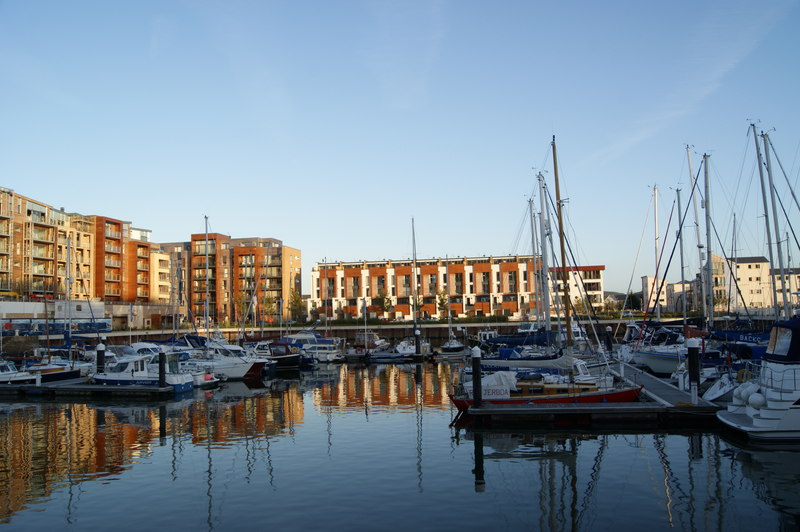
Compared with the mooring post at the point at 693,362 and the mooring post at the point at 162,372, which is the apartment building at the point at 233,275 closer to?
the mooring post at the point at 162,372

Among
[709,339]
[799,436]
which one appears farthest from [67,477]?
[709,339]

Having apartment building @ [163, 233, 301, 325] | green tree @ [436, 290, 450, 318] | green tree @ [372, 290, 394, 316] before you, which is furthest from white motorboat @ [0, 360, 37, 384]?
green tree @ [436, 290, 450, 318]

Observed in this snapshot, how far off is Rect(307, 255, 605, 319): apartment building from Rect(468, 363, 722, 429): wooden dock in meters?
92.2

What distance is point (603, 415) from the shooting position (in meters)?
26.6

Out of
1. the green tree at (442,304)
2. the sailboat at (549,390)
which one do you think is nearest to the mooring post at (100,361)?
the sailboat at (549,390)

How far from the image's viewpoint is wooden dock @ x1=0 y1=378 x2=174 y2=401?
38344mm

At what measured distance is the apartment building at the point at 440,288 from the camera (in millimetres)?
123375

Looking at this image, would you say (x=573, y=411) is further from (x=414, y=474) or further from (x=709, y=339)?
(x=709, y=339)

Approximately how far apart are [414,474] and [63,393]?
97.1 feet

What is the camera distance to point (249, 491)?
18.7 meters

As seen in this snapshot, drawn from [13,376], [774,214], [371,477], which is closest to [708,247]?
[774,214]

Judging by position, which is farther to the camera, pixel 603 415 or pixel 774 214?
pixel 774 214

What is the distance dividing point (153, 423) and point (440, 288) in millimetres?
98717

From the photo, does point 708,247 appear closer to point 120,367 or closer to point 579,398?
point 579,398
